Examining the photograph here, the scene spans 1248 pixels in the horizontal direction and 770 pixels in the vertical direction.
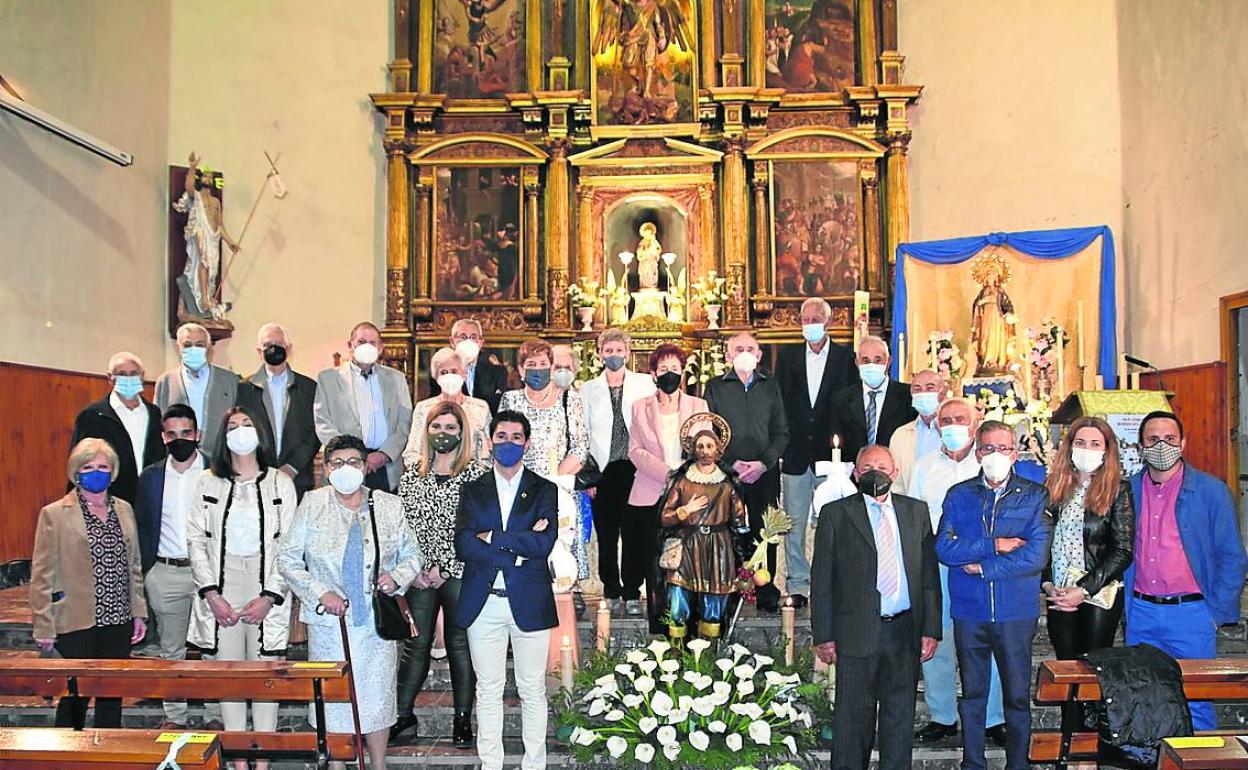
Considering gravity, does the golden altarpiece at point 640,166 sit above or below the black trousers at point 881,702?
above

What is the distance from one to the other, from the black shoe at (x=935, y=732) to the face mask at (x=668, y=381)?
2.16 meters

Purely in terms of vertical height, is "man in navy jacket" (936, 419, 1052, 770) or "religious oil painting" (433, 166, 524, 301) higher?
"religious oil painting" (433, 166, 524, 301)

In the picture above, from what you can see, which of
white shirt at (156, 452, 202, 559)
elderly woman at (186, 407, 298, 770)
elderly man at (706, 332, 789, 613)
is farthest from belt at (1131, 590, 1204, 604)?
white shirt at (156, 452, 202, 559)

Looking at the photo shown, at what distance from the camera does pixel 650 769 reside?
176 inches

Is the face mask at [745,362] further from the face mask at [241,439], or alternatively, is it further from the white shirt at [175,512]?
the white shirt at [175,512]

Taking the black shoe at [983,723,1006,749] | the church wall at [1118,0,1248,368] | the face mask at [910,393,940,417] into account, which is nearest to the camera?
the black shoe at [983,723,1006,749]

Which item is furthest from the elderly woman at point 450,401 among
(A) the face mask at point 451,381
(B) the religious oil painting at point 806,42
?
(B) the religious oil painting at point 806,42

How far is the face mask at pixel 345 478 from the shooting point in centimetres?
484

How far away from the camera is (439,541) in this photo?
5.25 meters

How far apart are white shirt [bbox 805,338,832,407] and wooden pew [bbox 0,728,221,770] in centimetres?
436

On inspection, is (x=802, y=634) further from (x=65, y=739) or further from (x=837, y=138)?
(x=837, y=138)

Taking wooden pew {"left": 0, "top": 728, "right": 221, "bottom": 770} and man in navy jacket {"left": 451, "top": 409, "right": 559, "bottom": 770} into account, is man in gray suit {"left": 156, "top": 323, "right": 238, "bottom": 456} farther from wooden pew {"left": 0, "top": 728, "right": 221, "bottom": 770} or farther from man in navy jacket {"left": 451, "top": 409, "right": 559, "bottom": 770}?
wooden pew {"left": 0, "top": 728, "right": 221, "bottom": 770}

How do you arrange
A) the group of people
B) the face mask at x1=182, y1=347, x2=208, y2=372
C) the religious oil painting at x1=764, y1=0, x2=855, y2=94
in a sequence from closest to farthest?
the group of people → the face mask at x1=182, y1=347, x2=208, y2=372 → the religious oil painting at x1=764, y1=0, x2=855, y2=94

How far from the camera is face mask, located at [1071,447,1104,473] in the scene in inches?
200
